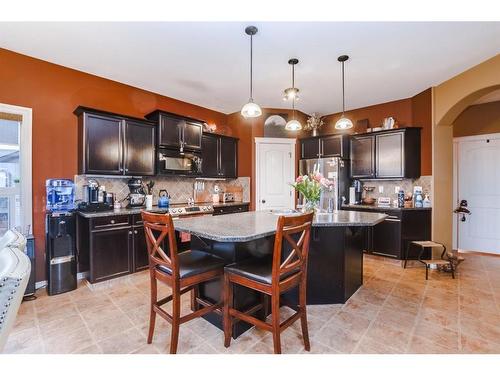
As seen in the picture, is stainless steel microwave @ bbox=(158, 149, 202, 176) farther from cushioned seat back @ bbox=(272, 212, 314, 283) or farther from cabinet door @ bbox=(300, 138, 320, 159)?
cushioned seat back @ bbox=(272, 212, 314, 283)

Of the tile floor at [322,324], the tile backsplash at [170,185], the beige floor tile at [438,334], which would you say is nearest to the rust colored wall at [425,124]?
the tile floor at [322,324]

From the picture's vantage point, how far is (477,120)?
4.58 m

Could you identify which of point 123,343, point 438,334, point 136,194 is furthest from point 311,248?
point 136,194

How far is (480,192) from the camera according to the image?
180 inches

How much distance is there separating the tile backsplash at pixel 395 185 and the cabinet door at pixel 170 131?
12.0ft

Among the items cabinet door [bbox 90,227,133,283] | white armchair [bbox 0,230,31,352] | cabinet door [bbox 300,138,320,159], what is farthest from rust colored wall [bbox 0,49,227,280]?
cabinet door [bbox 300,138,320,159]

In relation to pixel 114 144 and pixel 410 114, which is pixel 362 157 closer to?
pixel 410 114

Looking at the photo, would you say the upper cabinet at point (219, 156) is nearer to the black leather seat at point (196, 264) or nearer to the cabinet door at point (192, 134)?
the cabinet door at point (192, 134)

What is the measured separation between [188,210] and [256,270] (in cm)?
230

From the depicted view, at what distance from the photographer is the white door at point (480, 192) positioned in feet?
14.5

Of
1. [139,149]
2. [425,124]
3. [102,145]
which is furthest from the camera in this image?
[425,124]

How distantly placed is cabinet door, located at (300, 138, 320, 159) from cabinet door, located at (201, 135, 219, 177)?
5.81 feet

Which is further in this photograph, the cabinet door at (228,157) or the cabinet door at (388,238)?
the cabinet door at (228,157)
